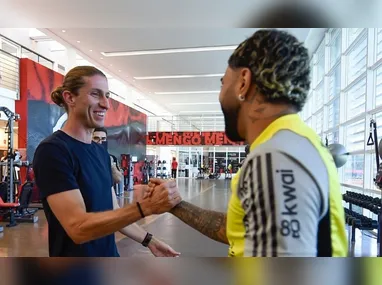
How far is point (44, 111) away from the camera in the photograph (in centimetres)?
131

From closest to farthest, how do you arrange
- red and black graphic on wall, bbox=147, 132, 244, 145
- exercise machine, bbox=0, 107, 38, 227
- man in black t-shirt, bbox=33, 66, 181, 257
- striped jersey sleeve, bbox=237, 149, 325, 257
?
striped jersey sleeve, bbox=237, 149, 325, 257, man in black t-shirt, bbox=33, 66, 181, 257, red and black graphic on wall, bbox=147, 132, 244, 145, exercise machine, bbox=0, 107, 38, 227

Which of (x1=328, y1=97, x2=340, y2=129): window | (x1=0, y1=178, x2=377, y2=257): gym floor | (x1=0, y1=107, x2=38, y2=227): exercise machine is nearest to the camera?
(x1=328, y1=97, x2=340, y2=129): window

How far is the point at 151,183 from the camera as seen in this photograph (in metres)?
0.82

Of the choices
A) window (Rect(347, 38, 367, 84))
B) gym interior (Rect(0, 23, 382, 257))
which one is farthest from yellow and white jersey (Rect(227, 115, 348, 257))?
window (Rect(347, 38, 367, 84))

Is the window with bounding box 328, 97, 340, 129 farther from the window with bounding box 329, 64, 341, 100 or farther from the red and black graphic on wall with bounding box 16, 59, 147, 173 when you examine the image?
the red and black graphic on wall with bounding box 16, 59, 147, 173

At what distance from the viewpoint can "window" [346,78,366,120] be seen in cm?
222

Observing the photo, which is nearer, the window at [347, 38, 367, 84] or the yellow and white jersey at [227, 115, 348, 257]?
the yellow and white jersey at [227, 115, 348, 257]

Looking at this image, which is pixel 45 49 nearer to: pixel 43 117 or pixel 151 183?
pixel 43 117

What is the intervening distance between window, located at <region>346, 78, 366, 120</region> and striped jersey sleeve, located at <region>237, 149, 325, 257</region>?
6.04 feet

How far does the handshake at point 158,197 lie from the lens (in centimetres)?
76

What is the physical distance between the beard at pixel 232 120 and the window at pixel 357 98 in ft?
5.84

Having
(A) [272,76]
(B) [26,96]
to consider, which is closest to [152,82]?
(B) [26,96]

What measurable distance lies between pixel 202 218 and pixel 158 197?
0.19 meters

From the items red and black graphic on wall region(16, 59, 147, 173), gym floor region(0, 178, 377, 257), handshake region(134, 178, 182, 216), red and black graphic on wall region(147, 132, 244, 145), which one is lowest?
gym floor region(0, 178, 377, 257)
